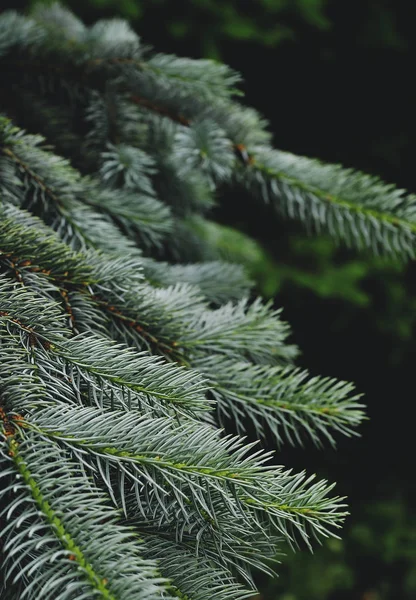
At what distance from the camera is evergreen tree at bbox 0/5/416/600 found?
1.53 feet

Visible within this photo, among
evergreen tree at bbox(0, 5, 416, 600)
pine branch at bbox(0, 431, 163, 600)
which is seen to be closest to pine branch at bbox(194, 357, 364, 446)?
evergreen tree at bbox(0, 5, 416, 600)

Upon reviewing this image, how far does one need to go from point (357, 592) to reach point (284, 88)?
2457 millimetres

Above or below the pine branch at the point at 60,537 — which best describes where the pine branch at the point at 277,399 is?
above

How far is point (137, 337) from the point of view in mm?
695

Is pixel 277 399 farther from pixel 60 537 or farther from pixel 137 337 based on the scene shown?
pixel 60 537

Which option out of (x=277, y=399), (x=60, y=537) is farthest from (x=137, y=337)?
(x=60, y=537)

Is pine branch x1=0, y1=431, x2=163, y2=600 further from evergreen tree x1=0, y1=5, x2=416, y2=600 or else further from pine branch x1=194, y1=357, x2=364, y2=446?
pine branch x1=194, y1=357, x2=364, y2=446

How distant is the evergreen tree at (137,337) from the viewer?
1.53 feet

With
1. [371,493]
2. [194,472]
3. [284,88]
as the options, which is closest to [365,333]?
[371,493]

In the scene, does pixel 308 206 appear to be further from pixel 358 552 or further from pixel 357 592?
pixel 357 592

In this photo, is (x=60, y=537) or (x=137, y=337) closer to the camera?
(x=60, y=537)

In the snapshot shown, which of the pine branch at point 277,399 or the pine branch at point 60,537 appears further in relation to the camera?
the pine branch at point 277,399

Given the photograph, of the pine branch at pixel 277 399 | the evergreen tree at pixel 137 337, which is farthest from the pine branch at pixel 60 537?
the pine branch at pixel 277 399

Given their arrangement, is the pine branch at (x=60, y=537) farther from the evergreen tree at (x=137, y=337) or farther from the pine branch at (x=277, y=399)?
the pine branch at (x=277, y=399)
